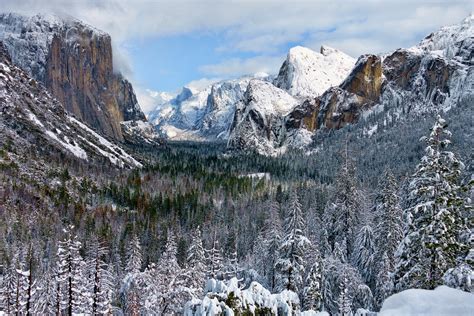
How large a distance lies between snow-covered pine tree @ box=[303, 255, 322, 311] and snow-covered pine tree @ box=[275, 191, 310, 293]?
79 cm

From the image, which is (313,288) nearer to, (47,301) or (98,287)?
(98,287)

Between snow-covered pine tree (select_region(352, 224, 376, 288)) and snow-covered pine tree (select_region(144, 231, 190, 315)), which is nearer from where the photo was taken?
snow-covered pine tree (select_region(144, 231, 190, 315))

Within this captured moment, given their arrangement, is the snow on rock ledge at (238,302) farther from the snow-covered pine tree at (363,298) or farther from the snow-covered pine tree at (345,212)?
the snow-covered pine tree at (345,212)

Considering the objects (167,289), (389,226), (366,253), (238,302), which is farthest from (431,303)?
(366,253)

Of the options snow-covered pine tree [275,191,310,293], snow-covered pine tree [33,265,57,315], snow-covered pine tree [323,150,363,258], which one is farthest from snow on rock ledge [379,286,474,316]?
snow-covered pine tree [33,265,57,315]

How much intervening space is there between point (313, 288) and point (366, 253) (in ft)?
35.1

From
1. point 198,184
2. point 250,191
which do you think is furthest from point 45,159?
point 250,191

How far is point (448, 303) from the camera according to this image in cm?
1355

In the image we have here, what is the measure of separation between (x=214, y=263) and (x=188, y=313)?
103 feet

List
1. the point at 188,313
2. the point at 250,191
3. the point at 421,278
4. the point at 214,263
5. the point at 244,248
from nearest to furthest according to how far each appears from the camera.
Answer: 1. the point at 188,313
2. the point at 421,278
3. the point at 214,263
4. the point at 244,248
5. the point at 250,191

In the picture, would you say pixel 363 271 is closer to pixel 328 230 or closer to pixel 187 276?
pixel 328 230

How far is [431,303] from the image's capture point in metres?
13.8

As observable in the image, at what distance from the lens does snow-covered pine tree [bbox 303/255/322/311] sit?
35469mm

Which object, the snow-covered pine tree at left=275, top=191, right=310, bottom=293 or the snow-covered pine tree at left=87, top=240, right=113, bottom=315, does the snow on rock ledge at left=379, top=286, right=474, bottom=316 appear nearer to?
the snow-covered pine tree at left=275, top=191, right=310, bottom=293
